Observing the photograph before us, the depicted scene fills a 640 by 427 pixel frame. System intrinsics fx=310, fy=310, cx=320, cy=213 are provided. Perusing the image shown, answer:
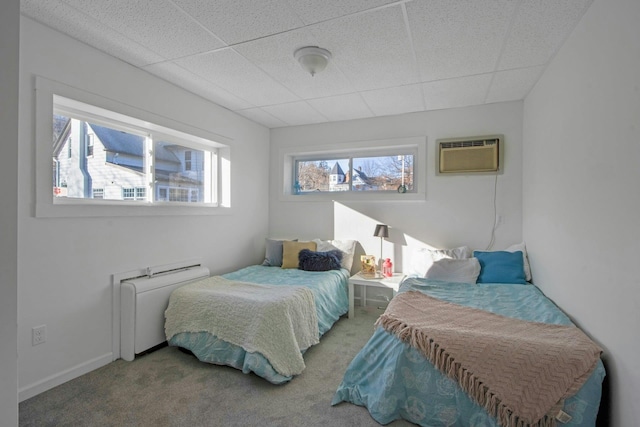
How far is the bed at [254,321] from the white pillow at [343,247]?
67cm

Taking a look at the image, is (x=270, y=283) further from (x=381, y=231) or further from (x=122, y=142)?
(x=122, y=142)

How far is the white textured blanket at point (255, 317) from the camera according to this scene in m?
2.26

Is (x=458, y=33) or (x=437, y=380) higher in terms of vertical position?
(x=458, y=33)

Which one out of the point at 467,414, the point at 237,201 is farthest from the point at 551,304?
the point at 237,201

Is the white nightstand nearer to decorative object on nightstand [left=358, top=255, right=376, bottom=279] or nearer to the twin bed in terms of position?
decorative object on nightstand [left=358, top=255, right=376, bottom=279]

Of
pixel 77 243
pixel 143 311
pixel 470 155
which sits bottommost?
pixel 143 311

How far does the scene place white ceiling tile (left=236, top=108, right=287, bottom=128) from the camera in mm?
3727

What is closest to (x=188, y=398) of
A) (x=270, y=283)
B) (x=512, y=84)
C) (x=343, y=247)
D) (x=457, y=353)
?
(x=270, y=283)

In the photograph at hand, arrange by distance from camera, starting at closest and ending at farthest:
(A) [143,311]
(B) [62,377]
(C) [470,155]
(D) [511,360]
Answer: (D) [511,360], (B) [62,377], (A) [143,311], (C) [470,155]

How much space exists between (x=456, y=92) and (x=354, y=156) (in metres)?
1.45

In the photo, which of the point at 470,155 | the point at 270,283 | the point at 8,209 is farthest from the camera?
the point at 470,155

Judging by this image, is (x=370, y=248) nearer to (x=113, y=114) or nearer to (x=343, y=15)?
(x=343, y=15)

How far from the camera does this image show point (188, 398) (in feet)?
6.56

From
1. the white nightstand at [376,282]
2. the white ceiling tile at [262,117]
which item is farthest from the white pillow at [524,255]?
the white ceiling tile at [262,117]
